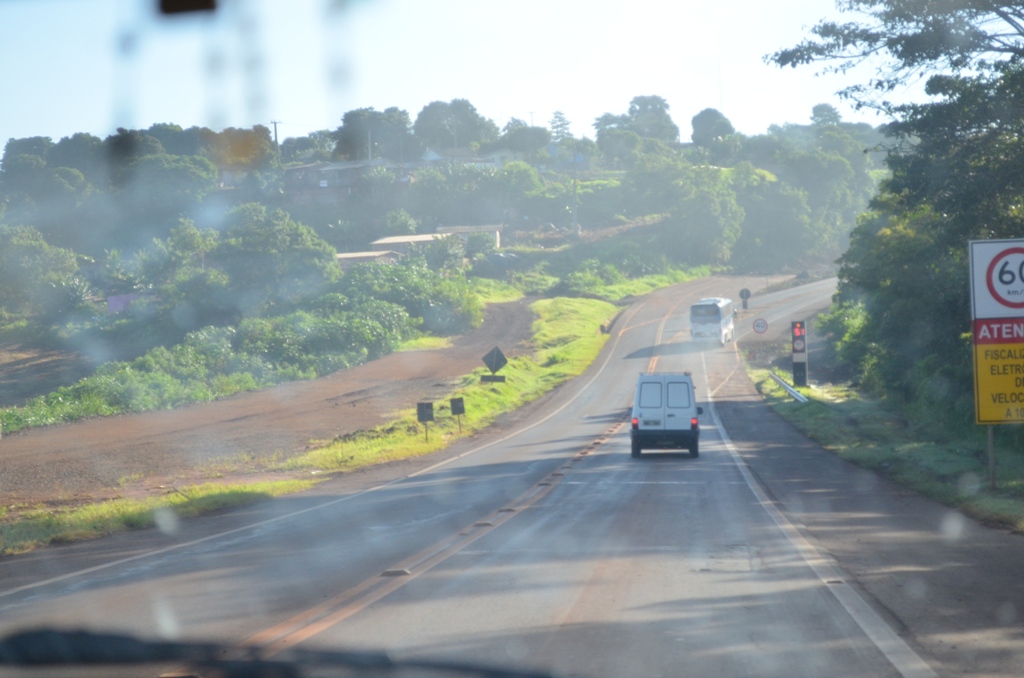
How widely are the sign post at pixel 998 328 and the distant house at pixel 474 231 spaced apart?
76991 millimetres

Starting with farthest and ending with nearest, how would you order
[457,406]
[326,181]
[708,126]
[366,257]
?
1. [708,126]
2. [326,181]
3. [366,257]
4. [457,406]

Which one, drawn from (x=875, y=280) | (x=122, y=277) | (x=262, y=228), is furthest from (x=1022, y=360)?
(x=122, y=277)

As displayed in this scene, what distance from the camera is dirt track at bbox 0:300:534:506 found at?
24.8 m

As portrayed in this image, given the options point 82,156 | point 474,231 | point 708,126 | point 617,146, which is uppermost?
point 708,126

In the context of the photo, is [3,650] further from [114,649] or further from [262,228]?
[262,228]

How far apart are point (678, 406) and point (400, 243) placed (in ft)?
220

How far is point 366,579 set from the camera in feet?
31.7

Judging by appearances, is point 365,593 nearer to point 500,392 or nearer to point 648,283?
point 500,392

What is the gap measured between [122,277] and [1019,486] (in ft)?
230

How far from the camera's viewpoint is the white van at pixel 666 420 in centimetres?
2478

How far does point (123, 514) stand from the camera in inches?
633

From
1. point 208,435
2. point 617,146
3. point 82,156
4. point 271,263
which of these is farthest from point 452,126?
point 208,435

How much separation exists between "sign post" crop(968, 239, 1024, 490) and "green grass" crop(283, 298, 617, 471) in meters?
15.7

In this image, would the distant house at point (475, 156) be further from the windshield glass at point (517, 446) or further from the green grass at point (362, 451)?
the green grass at point (362, 451)
